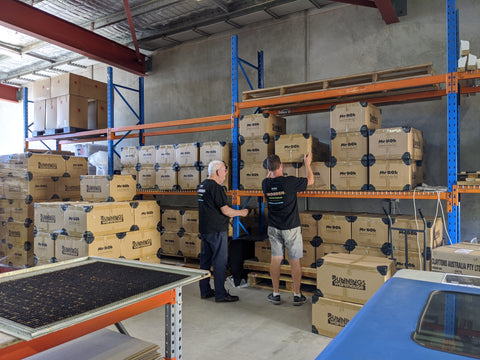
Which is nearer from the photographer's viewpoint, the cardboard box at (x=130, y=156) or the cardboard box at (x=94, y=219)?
the cardboard box at (x=94, y=219)

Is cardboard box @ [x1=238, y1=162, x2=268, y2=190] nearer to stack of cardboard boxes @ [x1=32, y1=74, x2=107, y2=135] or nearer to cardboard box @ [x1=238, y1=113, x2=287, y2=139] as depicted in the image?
cardboard box @ [x1=238, y1=113, x2=287, y2=139]

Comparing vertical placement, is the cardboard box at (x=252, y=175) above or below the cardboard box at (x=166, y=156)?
below

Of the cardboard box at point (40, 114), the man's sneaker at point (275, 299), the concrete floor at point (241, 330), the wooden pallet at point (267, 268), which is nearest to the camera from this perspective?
the concrete floor at point (241, 330)

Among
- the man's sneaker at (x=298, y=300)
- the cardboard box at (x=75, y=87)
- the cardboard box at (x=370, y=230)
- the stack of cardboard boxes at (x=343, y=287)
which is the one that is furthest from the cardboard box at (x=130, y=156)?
the stack of cardboard boxes at (x=343, y=287)

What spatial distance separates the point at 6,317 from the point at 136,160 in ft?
20.5

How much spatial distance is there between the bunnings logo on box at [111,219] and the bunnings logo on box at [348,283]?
2881 mm

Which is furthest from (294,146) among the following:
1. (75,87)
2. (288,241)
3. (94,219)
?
(75,87)

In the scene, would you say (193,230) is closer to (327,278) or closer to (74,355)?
(327,278)

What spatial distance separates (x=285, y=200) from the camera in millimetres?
4785

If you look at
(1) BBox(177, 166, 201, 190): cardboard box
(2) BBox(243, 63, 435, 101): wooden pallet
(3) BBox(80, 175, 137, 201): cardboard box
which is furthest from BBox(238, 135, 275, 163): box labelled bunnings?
(3) BBox(80, 175, 137, 201): cardboard box

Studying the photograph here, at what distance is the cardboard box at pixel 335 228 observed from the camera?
5.18m

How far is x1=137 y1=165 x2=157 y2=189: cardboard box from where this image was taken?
728 centimetres

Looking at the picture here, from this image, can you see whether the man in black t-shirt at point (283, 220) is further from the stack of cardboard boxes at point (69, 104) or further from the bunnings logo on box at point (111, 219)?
the stack of cardboard boxes at point (69, 104)

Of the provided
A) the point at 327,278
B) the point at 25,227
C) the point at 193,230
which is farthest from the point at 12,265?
the point at 327,278
